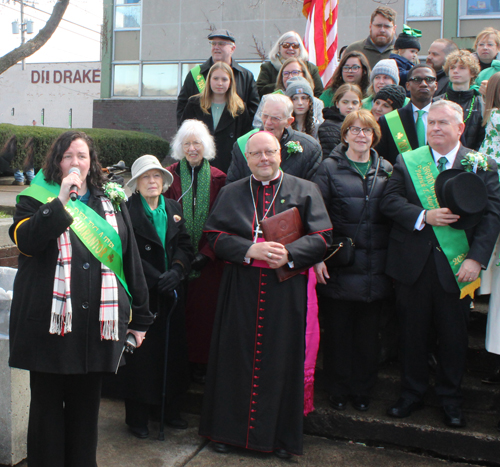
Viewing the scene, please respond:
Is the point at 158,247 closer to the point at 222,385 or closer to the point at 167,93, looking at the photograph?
the point at 222,385

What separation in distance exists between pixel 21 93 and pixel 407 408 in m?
34.8

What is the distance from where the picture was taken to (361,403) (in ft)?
13.3

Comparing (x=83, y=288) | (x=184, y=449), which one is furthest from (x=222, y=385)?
(x=83, y=288)

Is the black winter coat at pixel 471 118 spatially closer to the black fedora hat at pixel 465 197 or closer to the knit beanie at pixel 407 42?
the black fedora hat at pixel 465 197

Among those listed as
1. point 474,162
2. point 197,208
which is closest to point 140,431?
point 197,208

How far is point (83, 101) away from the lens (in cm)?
3244

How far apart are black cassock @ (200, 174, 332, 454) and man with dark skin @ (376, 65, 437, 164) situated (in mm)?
1139

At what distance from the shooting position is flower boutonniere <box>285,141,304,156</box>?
4305 mm

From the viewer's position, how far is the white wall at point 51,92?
3219 cm

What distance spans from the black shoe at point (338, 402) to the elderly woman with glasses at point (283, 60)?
322 cm

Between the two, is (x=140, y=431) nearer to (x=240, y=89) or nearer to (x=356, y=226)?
(x=356, y=226)

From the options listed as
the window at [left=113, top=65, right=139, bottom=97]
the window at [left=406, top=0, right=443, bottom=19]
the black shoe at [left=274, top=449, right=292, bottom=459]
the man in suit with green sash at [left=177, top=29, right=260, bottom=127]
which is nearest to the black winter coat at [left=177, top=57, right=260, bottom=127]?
the man in suit with green sash at [left=177, top=29, right=260, bottom=127]

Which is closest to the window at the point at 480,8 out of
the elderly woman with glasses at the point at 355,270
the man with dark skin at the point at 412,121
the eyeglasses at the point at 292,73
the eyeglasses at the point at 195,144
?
the eyeglasses at the point at 292,73

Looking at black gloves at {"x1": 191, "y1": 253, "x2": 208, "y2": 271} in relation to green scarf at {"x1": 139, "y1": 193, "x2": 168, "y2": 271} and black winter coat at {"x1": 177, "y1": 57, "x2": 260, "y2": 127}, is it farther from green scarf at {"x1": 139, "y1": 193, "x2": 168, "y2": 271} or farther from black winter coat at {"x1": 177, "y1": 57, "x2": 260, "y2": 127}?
black winter coat at {"x1": 177, "y1": 57, "x2": 260, "y2": 127}
